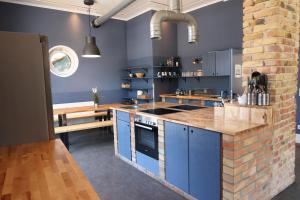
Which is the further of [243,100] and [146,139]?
[146,139]

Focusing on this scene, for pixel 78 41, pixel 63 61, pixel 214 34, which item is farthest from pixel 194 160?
pixel 78 41

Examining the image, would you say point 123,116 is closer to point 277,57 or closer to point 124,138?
point 124,138

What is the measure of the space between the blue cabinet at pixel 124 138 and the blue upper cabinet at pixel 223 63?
8.91 ft

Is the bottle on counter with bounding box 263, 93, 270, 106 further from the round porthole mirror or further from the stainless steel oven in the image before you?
the round porthole mirror

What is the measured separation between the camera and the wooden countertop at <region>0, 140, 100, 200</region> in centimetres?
104

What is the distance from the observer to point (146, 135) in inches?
122

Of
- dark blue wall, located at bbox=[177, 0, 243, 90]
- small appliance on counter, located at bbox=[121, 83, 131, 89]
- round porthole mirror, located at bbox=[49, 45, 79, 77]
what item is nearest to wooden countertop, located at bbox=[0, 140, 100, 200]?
round porthole mirror, located at bbox=[49, 45, 79, 77]

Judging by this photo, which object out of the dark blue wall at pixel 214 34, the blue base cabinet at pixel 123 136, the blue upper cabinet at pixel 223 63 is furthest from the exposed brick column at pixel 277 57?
the dark blue wall at pixel 214 34

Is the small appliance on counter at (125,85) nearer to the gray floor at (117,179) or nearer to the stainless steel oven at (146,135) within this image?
the gray floor at (117,179)

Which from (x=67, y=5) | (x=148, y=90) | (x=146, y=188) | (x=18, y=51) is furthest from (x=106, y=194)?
(x=67, y=5)

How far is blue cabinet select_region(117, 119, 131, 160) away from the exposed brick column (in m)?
1.96

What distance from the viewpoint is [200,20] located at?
5.95 meters

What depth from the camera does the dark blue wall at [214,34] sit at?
5125mm

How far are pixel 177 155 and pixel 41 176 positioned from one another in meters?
1.66
